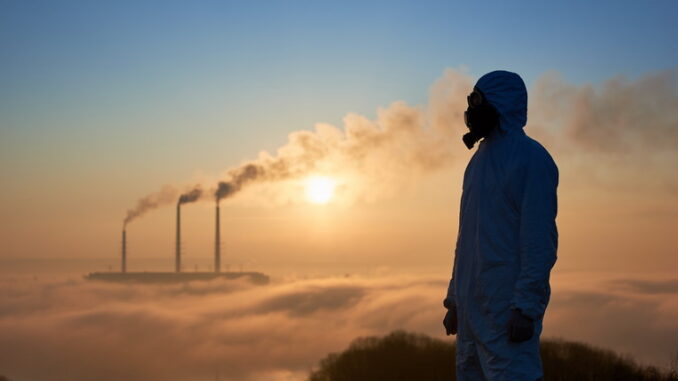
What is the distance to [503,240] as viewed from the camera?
16.4 feet

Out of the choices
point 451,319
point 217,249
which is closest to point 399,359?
point 451,319

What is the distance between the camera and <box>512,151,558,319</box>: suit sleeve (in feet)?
15.7

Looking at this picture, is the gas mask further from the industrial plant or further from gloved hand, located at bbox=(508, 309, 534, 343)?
the industrial plant

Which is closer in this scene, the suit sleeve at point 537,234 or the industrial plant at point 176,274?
the suit sleeve at point 537,234

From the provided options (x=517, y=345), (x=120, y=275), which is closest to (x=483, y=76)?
(x=517, y=345)

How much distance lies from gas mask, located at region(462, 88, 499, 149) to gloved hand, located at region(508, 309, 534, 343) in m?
1.17

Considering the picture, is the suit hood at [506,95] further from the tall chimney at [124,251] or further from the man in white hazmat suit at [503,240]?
the tall chimney at [124,251]

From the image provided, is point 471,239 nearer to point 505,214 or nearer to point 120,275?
point 505,214

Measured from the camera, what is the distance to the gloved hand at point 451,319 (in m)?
5.54

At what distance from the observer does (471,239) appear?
206 inches

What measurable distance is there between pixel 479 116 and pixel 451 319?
1.33m

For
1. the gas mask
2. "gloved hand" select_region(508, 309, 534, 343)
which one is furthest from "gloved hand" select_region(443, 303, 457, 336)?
the gas mask

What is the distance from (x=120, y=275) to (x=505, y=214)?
605 feet

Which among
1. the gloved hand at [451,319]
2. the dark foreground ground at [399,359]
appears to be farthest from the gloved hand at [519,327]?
the dark foreground ground at [399,359]
